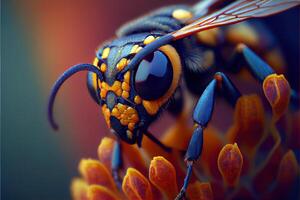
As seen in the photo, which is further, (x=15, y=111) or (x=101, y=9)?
(x=101, y=9)

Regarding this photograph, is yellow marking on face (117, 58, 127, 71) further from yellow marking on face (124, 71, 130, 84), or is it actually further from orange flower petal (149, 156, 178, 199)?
orange flower petal (149, 156, 178, 199)

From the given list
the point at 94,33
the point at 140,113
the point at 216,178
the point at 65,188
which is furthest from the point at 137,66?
the point at 94,33

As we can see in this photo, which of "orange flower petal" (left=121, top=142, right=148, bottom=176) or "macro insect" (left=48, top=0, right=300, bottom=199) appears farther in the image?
"orange flower petal" (left=121, top=142, right=148, bottom=176)

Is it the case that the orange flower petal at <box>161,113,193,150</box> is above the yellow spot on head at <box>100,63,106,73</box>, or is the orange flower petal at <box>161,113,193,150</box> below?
below

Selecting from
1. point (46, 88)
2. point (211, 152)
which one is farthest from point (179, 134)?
point (46, 88)

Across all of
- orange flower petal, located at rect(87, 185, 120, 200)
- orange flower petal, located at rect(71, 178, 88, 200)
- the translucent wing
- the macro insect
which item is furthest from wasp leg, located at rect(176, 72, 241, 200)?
orange flower petal, located at rect(71, 178, 88, 200)

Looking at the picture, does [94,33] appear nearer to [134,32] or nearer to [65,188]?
[65,188]

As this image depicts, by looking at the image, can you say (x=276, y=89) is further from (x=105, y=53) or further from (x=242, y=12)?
(x=105, y=53)
